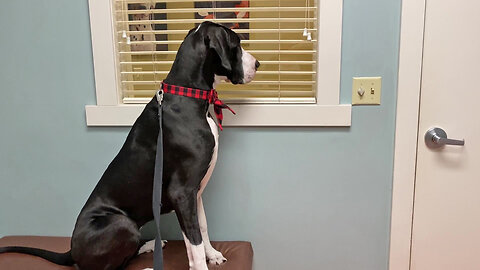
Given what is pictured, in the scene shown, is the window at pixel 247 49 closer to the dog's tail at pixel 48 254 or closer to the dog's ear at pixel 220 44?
the dog's ear at pixel 220 44

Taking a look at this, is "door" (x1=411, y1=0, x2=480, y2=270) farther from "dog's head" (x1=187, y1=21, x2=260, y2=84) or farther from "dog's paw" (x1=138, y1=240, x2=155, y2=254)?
"dog's paw" (x1=138, y1=240, x2=155, y2=254)

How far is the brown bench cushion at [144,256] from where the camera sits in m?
1.47

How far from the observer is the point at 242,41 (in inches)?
63.6

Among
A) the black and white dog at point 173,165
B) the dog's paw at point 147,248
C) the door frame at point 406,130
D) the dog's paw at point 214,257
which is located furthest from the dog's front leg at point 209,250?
the door frame at point 406,130

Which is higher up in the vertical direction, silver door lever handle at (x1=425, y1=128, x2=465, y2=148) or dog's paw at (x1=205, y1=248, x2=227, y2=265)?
silver door lever handle at (x1=425, y1=128, x2=465, y2=148)

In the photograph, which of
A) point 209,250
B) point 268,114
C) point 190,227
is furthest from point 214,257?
point 268,114

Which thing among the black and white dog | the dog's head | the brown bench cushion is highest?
the dog's head

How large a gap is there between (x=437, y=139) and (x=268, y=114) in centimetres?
68

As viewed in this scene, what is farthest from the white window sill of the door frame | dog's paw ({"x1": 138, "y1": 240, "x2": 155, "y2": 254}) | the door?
dog's paw ({"x1": 138, "y1": 240, "x2": 155, "y2": 254})

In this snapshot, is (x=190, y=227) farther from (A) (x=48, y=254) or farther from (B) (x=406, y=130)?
(B) (x=406, y=130)

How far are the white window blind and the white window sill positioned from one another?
0.04 metres

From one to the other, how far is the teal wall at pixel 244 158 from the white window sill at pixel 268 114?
0.13ft

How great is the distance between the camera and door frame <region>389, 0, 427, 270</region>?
1490mm

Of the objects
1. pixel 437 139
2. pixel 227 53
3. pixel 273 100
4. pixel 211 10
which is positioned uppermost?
pixel 211 10
